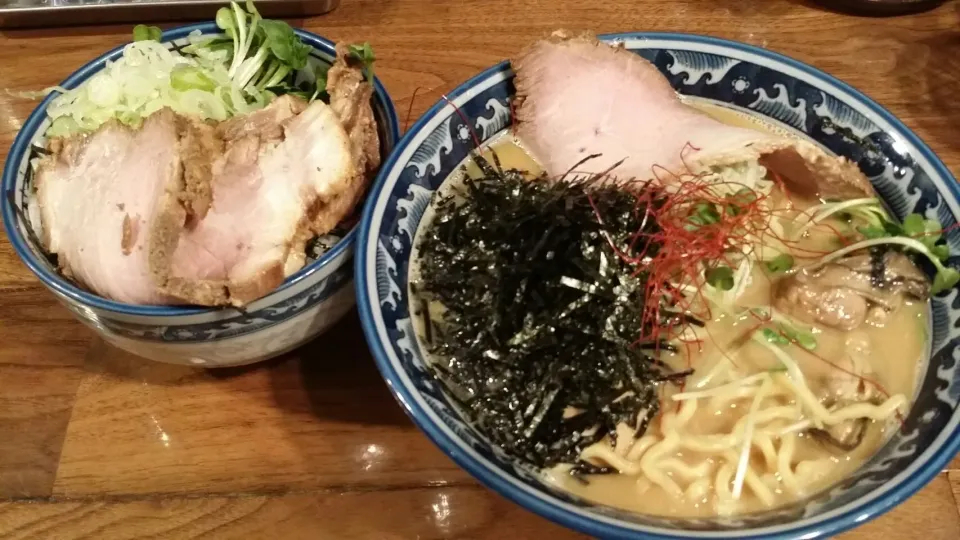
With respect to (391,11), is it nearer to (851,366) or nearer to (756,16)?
(756,16)

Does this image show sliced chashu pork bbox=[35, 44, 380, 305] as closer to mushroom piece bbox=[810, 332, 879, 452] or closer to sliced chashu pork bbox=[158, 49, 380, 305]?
sliced chashu pork bbox=[158, 49, 380, 305]

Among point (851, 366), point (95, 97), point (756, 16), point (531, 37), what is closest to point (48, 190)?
point (95, 97)

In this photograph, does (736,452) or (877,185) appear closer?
(736,452)

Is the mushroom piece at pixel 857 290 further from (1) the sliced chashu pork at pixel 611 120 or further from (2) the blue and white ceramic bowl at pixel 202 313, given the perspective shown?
(2) the blue and white ceramic bowl at pixel 202 313

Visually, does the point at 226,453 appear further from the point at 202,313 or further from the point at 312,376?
the point at 202,313

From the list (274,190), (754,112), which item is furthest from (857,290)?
(274,190)

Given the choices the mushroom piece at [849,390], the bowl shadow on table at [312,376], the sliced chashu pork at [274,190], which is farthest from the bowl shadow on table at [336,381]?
the mushroom piece at [849,390]
